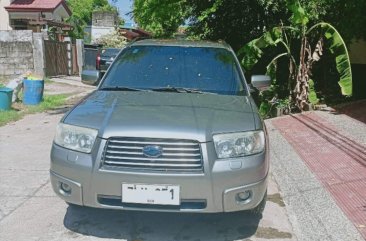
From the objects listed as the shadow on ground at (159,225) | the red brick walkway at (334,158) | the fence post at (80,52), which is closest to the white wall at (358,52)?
the red brick walkway at (334,158)

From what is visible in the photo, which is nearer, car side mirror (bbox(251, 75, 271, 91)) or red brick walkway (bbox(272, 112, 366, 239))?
red brick walkway (bbox(272, 112, 366, 239))

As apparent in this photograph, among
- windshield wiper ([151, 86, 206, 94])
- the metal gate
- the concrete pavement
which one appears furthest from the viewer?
the metal gate

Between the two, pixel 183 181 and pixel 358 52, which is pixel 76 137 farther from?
pixel 358 52

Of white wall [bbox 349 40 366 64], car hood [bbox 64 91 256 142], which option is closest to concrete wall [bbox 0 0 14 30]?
white wall [bbox 349 40 366 64]

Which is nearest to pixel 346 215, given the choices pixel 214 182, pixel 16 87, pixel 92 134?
pixel 214 182

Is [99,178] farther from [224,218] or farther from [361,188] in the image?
[361,188]

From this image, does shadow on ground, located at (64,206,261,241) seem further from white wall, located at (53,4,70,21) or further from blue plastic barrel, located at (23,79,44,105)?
white wall, located at (53,4,70,21)

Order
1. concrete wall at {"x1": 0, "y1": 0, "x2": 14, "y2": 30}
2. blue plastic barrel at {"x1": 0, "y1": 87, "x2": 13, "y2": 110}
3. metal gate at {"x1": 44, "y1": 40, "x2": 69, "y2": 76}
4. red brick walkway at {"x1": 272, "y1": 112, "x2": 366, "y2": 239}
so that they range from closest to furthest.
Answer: red brick walkway at {"x1": 272, "y1": 112, "x2": 366, "y2": 239}
blue plastic barrel at {"x1": 0, "y1": 87, "x2": 13, "y2": 110}
metal gate at {"x1": 44, "y1": 40, "x2": 69, "y2": 76}
concrete wall at {"x1": 0, "y1": 0, "x2": 14, "y2": 30}

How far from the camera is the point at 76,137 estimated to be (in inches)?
160

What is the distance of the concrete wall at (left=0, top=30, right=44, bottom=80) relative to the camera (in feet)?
64.2

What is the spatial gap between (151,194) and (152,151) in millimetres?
347

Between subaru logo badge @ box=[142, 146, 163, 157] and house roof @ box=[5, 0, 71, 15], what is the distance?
2864 cm

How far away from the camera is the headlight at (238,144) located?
3941mm

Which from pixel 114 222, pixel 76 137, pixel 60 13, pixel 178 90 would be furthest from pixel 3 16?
pixel 76 137
